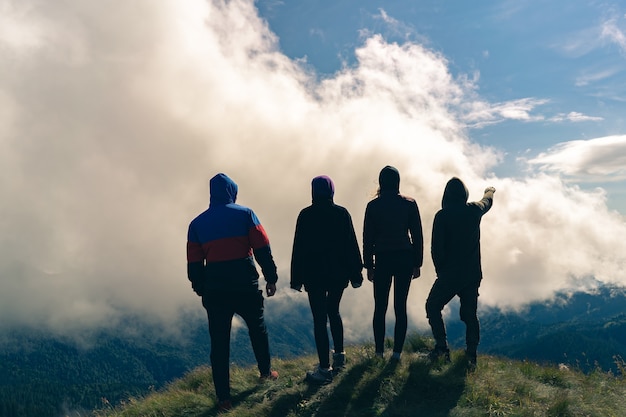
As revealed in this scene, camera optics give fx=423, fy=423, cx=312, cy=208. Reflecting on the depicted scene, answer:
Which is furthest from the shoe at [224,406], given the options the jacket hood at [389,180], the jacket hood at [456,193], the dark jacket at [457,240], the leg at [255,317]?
the jacket hood at [456,193]

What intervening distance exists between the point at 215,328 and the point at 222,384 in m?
1.00

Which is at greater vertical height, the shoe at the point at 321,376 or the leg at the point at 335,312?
the leg at the point at 335,312

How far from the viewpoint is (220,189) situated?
7.77 m

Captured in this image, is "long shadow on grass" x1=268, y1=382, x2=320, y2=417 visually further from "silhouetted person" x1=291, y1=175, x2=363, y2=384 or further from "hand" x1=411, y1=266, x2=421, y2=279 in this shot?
"hand" x1=411, y1=266, x2=421, y2=279

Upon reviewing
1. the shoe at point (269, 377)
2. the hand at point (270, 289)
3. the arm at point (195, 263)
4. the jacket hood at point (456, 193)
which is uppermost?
the jacket hood at point (456, 193)

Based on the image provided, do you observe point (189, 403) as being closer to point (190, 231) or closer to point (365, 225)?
point (190, 231)

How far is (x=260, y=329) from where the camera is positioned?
792cm

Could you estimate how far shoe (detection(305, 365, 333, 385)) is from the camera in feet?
25.9

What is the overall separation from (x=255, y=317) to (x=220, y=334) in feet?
2.23

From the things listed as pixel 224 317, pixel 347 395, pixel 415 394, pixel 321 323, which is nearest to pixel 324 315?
pixel 321 323

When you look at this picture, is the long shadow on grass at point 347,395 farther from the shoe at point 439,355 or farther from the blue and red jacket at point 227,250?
the blue and red jacket at point 227,250

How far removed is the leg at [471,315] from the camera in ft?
28.7

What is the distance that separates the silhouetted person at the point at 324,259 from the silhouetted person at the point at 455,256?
1.83 meters

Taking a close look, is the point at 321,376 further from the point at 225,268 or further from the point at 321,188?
the point at 321,188
